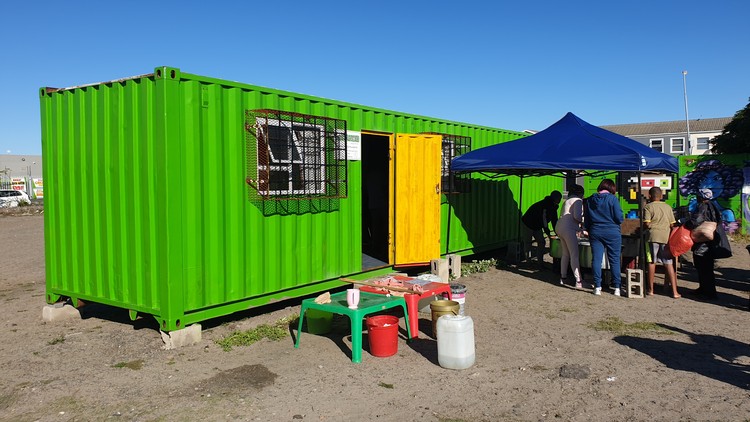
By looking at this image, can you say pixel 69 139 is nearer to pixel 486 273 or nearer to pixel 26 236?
pixel 486 273

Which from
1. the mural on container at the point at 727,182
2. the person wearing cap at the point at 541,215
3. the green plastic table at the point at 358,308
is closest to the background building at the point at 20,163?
the person wearing cap at the point at 541,215

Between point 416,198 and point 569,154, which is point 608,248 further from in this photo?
point 416,198

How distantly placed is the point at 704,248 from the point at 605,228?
1322mm

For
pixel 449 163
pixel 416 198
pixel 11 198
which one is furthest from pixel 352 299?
pixel 11 198

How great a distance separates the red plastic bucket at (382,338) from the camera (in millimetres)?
5438

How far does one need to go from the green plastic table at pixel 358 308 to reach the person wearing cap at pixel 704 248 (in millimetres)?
4674

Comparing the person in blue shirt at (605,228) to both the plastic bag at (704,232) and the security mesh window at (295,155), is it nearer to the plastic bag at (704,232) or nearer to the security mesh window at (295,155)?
the plastic bag at (704,232)

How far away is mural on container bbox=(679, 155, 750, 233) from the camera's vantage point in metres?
16.4

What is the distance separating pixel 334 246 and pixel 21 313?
437 cm

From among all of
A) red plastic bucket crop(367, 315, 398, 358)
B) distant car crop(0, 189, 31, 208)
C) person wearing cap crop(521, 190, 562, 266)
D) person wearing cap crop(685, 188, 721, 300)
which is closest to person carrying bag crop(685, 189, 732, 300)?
person wearing cap crop(685, 188, 721, 300)

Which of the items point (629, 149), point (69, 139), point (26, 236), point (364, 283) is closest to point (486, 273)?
point (629, 149)

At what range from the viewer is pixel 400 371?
5.11 m

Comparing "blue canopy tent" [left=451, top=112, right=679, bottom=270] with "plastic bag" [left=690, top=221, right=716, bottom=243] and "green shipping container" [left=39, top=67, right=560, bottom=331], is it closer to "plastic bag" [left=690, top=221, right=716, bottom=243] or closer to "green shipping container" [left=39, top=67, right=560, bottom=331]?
"plastic bag" [left=690, top=221, right=716, bottom=243]

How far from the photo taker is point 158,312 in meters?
5.73
